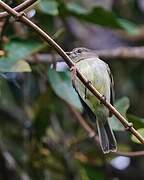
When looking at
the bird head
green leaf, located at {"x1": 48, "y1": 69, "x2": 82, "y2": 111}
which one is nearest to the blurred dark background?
green leaf, located at {"x1": 48, "y1": 69, "x2": 82, "y2": 111}

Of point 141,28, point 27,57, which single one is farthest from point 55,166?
point 141,28

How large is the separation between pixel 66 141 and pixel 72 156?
5.6 inches

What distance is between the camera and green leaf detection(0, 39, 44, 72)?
2383mm

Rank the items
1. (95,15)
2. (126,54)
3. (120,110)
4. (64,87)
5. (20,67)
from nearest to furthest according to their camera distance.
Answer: (20,67), (120,110), (64,87), (95,15), (126,54)

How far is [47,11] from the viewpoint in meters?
2.78

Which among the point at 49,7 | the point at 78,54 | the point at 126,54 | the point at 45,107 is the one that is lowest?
the point at 45,107

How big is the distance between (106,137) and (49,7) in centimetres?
67

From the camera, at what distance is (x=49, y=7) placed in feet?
9.16

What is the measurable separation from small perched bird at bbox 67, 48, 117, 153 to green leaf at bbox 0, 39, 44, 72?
7.1 inches

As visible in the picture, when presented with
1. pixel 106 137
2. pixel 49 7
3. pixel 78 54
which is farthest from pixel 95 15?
pixel 106 137

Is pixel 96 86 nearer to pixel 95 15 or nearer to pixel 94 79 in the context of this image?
pixel 94 79

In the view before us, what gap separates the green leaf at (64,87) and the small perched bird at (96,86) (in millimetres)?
45

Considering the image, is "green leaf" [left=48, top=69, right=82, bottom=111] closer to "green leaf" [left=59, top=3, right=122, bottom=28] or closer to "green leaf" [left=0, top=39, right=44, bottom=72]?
"green leaf" [left=0, top=39, right=44, bottom=72]

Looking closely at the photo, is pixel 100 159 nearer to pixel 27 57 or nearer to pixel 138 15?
pixel 27 57
